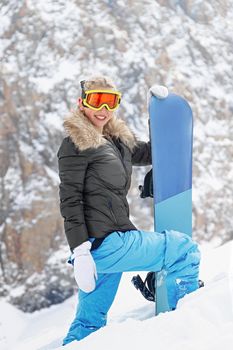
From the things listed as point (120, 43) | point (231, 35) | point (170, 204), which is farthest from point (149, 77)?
point (170, 204)

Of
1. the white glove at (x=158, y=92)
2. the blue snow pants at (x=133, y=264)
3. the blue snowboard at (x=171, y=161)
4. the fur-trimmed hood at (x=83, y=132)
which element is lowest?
the blue snow pants at (x=133, y=264)

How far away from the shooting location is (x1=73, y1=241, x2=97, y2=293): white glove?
2371 millimetres

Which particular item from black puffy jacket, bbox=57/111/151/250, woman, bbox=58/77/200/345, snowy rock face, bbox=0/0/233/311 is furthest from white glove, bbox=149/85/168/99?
snowy rock face, bbox=0/0/233/311

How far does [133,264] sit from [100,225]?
0.28 metres

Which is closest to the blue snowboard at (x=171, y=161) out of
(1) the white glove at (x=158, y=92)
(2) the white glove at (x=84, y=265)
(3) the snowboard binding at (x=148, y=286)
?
(1) the white glove at (x=158, y=92)

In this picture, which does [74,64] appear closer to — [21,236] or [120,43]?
[120,43]

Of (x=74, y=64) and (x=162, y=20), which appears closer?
(x=74, y=64)

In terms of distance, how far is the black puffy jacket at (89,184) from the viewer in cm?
242

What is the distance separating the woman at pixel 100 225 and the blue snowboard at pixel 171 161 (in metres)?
0.38

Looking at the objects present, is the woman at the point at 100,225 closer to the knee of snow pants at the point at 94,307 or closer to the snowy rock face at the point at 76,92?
the knee of snow pants at the point at 94,307

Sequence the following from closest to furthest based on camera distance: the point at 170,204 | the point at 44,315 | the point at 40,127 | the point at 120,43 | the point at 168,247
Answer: the point at 168,247 < the point at 170,204 < the point at 44,315 < the point at 40,127 < the point at 120,43

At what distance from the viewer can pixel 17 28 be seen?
436 inches

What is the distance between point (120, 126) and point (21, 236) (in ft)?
23.8

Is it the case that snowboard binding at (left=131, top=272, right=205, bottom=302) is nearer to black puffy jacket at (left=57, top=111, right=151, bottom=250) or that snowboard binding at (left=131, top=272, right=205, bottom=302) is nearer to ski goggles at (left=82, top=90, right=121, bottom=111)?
black puffy jacket at (left=57, top=111, right=151, bottom=250)
